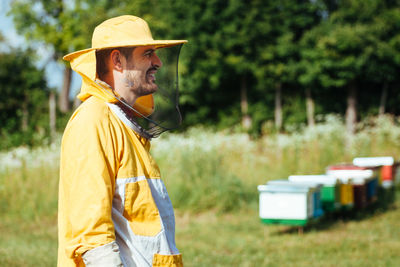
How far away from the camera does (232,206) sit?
802 centimetres

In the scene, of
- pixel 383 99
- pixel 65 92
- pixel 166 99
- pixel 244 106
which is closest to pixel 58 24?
pixel 65 92

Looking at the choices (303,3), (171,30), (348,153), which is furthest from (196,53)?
(348,153)

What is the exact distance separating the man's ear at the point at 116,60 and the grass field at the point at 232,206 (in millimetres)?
3545

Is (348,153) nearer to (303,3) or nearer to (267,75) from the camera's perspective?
(267,75)

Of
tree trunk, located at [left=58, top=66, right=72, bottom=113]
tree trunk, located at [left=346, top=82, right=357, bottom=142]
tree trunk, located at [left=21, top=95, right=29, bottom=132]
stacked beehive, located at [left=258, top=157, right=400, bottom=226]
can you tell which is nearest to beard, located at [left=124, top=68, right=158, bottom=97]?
stacked beehive, located at [left=258, top=157, right=400, bottom=226]

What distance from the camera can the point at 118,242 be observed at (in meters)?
1.68

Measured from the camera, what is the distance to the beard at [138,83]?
1.85 m

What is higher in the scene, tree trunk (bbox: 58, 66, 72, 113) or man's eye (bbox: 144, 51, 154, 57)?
tree trunk (bbox: 58, 66, 72, 113)

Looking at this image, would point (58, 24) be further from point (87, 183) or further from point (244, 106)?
point (87, 183)

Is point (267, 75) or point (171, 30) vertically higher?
point (171, 30)

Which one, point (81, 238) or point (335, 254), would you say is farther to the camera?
point (335, 254)

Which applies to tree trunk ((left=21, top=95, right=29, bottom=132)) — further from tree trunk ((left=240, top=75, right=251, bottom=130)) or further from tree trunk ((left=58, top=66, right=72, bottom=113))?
tree trunk ((left=240, top=75, right=251, bottom=130))

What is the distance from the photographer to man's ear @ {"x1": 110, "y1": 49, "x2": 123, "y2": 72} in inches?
72.1

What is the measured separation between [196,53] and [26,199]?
1225 centimetres
